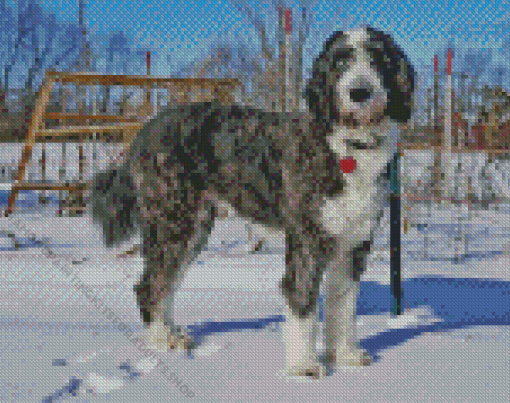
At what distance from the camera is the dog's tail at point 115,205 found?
329 cm

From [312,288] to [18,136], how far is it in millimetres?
15914

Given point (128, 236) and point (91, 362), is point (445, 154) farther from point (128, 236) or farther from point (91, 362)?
point (91, 362)

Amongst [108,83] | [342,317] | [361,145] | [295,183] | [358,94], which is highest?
[108,83]

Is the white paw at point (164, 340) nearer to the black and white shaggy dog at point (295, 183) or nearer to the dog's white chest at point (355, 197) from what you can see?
the black and white shaggy dog at point (295, 183)

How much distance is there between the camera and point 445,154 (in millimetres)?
9320

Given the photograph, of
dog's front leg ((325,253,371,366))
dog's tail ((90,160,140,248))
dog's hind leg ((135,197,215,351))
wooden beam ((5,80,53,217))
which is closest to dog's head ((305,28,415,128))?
dog's front leg ((325,253,371,366))

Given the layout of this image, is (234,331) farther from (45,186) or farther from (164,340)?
(45,186)

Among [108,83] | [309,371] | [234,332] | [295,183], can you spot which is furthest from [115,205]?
[108,83]

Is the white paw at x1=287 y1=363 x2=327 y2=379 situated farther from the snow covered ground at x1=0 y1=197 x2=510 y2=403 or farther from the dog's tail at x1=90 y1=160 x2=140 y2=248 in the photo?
the dog's tail at x1=90 y1=160 x2=140 y2=248

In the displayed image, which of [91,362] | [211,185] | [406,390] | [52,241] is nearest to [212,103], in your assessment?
[211,185]

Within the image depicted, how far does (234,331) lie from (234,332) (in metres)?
0.02

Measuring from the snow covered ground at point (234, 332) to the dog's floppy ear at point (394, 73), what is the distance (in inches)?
33.0

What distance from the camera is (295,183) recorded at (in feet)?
8.65

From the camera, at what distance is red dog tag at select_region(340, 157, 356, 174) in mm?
2512
